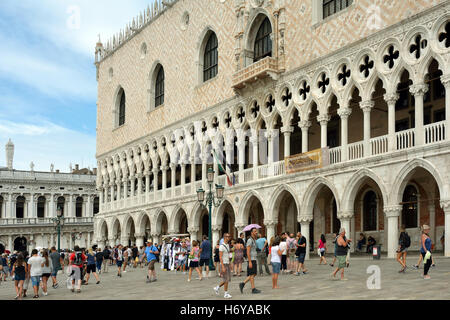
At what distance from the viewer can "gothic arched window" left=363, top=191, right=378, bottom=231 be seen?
23.0 metres

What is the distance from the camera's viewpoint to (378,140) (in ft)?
63.4

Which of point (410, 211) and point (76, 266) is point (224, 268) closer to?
point (76, 266)

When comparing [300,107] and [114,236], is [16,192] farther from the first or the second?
[300,107]

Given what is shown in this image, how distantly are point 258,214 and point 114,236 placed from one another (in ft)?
41.6

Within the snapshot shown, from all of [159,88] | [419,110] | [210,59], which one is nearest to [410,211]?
[419,110]

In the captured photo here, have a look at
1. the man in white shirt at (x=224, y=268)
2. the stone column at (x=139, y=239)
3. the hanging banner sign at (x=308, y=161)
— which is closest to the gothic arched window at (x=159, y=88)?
the stone column at (x=139, y=239)

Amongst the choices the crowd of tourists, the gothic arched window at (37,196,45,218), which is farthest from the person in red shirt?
the gothic arched window at (37,196,45,218)

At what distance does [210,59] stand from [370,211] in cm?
1122

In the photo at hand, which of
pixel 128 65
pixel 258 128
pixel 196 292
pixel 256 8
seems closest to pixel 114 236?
pixel 128 65

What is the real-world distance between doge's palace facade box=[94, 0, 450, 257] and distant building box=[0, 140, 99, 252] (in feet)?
59.3

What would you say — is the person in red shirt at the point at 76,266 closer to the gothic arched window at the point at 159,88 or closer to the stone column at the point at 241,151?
the stone column at the point at 241,151

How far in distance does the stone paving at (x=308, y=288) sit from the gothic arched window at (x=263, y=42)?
10.8 m

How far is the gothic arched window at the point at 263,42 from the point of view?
2492cm

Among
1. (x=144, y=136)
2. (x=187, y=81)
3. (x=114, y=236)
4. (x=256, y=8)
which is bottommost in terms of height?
(x=114, y=236)
